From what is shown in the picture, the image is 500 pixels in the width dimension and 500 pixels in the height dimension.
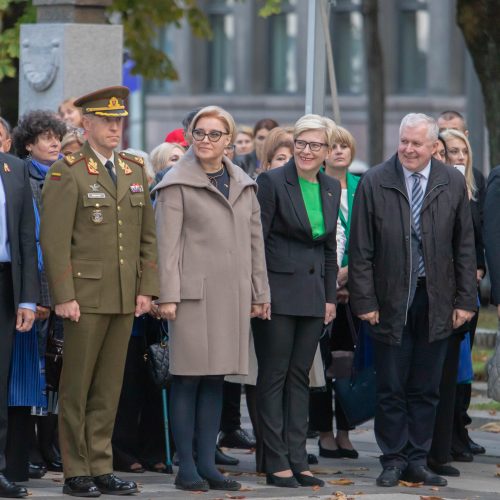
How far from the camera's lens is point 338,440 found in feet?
35.2

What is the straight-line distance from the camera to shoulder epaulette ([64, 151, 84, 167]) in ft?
28.3

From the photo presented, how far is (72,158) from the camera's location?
866 cm

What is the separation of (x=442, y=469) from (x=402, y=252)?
143 centimetres

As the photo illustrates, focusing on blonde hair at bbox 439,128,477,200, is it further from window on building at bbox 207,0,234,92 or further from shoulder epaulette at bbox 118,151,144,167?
window on building at bbox 207,0,234,92

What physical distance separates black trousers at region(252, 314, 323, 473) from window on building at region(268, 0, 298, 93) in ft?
87.7

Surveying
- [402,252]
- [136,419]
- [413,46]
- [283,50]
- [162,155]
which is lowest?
[136,419]

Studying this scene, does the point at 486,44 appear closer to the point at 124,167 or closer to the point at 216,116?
the point at 216,116

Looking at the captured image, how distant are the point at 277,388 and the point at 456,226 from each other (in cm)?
138

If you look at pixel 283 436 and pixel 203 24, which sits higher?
pixel 203 24

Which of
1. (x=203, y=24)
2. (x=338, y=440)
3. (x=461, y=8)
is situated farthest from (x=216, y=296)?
(x=203, y=24)

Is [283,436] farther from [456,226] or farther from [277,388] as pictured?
[456,226]

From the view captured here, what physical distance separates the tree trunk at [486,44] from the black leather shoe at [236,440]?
6.40 m

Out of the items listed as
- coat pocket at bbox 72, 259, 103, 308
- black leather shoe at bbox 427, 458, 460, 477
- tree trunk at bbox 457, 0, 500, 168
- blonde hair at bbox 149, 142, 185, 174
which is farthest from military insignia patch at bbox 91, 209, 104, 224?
tree trunk at bbox 457, 0, 500, 168

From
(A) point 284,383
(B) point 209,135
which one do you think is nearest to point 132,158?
(B) point 209,135
